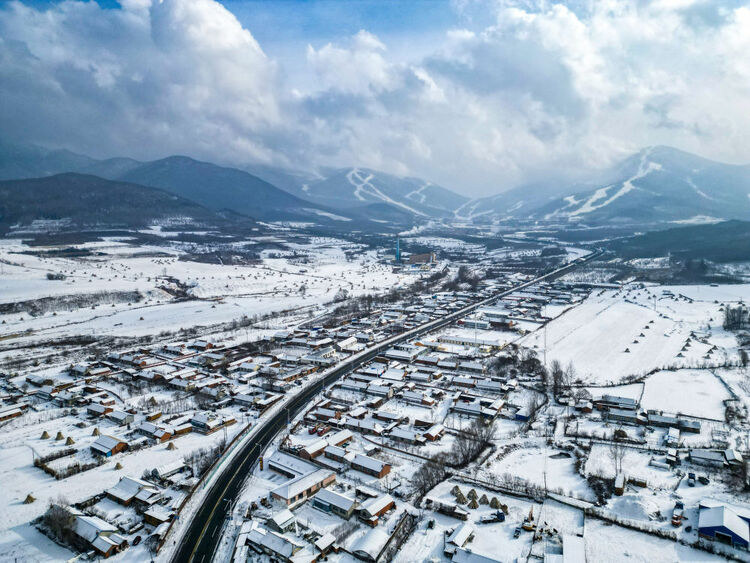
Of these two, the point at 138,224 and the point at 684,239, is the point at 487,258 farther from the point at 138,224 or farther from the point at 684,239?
the point at 138,224

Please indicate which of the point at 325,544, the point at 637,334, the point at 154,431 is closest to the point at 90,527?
the point at 154,431

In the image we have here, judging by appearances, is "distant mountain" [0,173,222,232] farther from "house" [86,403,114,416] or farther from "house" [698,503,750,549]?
"house" [698,503,750,549]

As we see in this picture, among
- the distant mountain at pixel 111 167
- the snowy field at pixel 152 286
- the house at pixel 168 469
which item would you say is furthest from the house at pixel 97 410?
the distant mountain at pixel 111 167

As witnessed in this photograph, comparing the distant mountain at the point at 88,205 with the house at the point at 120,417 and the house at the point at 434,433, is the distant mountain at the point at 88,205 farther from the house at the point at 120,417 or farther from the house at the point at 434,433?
the house at the point at 434,433

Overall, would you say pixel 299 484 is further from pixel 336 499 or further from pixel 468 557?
pixel 468 557

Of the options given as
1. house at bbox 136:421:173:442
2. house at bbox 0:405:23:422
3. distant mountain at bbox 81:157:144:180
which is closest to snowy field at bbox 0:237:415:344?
house at bbox 0:405:23:422
